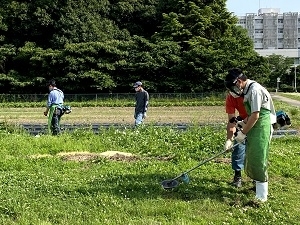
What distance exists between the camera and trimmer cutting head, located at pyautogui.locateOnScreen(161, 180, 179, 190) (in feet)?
19.9

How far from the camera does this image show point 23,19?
36.9 m

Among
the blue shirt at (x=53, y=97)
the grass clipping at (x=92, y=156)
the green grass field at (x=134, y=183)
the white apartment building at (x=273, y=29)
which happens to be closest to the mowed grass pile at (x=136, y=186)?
the green grass field at (x=134, y=183)

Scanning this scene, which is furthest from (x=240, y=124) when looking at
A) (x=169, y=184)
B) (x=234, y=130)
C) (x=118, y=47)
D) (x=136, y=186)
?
(x=118, y=47)

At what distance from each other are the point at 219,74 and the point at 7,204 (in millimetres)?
28538

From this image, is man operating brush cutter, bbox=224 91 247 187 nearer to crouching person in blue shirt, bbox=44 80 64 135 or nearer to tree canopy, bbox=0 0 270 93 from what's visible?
crouching person in blue shirt, bbox=44 80 64 135

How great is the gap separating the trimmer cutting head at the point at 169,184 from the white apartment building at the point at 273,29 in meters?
108

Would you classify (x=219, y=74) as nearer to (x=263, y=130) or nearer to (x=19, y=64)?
(x=19, y=64)

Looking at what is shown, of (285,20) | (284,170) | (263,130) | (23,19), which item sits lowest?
(284,170)

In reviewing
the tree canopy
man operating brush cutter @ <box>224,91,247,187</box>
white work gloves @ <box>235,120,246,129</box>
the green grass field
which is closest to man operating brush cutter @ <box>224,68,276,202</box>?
white work gloves @ <box>235,120,246,129</box>

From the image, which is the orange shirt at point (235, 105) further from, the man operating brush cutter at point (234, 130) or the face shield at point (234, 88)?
the face shield at point (234, 88)

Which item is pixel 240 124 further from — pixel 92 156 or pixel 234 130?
pixel 92 156

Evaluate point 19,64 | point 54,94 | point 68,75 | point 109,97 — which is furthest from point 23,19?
point 54,94

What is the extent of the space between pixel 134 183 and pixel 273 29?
11278cm

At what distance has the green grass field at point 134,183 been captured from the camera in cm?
510
